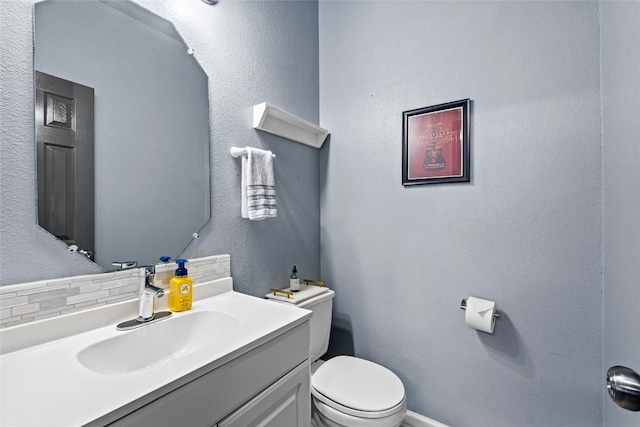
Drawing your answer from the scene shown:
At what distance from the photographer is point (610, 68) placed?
3.05 ft

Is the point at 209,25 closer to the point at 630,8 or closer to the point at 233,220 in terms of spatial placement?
the point at 233,220

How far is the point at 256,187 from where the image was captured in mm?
1221

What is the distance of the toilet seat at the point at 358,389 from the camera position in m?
1.08

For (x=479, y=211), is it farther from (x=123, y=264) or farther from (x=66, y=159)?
(x=66, y=159)

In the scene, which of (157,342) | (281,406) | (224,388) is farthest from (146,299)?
(281,406)

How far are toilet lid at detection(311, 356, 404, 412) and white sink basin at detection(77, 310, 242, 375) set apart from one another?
577 millimetres

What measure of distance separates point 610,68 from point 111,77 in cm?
167

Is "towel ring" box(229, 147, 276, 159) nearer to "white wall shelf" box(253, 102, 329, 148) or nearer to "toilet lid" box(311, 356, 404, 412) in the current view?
"white wall shelf" box(253, 102, 329, 148)

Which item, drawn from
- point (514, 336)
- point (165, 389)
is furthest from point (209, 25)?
point (514, 336)

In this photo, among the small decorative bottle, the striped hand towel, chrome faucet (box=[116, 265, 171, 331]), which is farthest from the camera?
the small decorative bottle

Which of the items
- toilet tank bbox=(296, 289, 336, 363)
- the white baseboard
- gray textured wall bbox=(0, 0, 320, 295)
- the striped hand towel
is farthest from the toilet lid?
the striped hand towel

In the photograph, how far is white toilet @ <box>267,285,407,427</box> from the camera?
42.3 inches

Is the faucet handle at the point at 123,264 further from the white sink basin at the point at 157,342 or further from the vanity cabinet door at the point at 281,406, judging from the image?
the vanity cabinet door at the point at 281,406

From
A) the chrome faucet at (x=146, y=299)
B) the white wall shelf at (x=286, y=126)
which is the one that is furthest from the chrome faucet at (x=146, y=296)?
the white wall shelf at (x=286, y=126)
